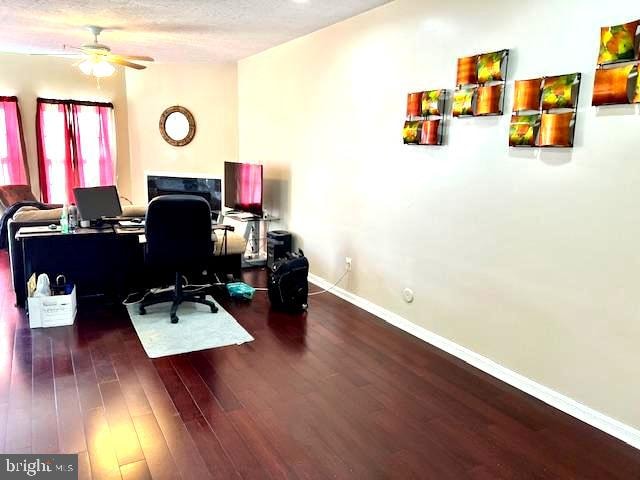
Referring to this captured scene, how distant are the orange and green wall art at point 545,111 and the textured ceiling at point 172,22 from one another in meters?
1.63

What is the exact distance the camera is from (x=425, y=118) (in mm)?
3570

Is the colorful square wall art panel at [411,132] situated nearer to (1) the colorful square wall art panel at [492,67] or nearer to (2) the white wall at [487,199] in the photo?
(2) the white wall at [487,199]

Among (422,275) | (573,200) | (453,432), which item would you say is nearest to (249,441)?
(453,432)

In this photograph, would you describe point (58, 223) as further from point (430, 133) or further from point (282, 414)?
point (430, 133)

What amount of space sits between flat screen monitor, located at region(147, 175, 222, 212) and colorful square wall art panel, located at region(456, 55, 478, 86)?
271 centimetres

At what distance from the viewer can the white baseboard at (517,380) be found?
252cm

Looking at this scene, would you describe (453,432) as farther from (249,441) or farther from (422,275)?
(422,275)

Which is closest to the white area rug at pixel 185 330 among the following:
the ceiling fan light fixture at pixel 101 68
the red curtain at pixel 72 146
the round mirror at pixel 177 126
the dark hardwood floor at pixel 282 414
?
the dark hardwood floor at pixel 282 414

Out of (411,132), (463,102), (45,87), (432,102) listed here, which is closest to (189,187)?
(411,132)

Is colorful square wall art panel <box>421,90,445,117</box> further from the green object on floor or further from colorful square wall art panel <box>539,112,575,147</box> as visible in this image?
the green object on floor

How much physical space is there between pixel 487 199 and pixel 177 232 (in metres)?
2.31

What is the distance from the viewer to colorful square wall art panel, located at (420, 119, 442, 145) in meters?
3.46

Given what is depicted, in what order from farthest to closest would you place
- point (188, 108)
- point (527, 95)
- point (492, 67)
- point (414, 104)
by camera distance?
point (188, 108) → point (414, 104) → point (492, 67) → point (527, 95)

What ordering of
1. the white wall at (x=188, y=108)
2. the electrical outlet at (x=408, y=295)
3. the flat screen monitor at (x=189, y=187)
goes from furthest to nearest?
the white wall at (x=188, y=108)
the flat screen monitor at (x=189, y=187)
the electrical outlet at (x=408, y=295)
